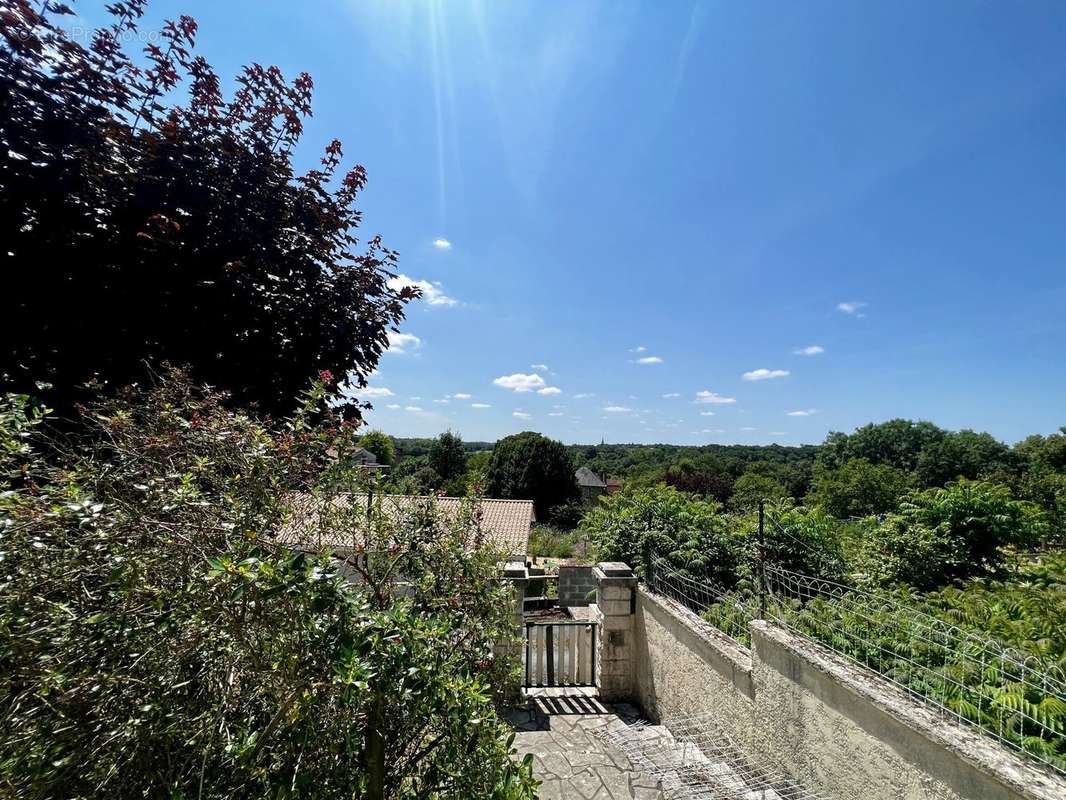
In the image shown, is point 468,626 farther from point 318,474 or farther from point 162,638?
point 162,638

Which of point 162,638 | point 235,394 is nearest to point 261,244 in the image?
point 235,394

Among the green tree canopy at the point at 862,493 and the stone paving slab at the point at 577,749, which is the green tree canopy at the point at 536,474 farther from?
the stone paving slab at the point at 577,749

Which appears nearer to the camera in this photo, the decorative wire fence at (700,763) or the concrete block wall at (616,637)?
the decorative wire fence at (700,763)

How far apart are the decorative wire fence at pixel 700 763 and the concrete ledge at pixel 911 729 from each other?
2.70 ft

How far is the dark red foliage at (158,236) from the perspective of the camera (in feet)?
8.71

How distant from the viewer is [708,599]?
5625mm

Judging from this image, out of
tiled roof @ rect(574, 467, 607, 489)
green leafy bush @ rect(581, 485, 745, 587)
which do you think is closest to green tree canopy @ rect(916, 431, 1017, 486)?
tiled roof @ rect(574, 467, 607, 489)

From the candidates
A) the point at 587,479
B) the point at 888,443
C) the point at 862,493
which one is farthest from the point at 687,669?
the point at 888,443

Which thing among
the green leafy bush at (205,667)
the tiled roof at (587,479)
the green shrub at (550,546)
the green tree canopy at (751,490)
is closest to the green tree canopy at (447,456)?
the tiled roof at (587,479)

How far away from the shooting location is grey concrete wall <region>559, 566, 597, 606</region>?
457 inches

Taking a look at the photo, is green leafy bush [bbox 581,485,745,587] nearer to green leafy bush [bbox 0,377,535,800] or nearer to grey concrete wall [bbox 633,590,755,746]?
grey concrete wall [bbox 633,590,755,746]

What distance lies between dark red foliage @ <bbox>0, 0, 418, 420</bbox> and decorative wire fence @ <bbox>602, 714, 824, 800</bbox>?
4.48 metres

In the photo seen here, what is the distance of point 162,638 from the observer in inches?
56.6

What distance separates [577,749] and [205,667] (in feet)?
15.5
